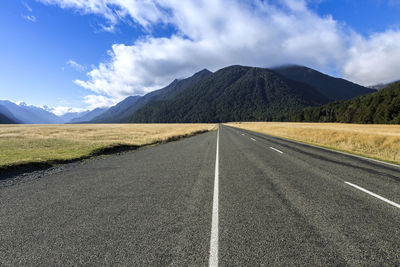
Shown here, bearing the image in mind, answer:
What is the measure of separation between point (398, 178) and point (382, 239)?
206 inches

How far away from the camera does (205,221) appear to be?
141 inches

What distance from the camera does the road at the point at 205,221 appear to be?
2623 millimetres

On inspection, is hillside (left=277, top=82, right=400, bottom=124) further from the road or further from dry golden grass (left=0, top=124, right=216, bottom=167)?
the road

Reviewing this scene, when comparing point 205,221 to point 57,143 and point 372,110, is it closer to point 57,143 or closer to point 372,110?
point 57,143

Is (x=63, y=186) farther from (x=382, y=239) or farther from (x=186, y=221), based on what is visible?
(x=382, y=239)

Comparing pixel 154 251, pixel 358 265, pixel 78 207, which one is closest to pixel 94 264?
pixel 154 251

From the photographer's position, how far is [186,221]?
3596mm

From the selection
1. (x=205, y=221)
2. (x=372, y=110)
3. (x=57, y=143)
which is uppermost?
(x=372, y=110)

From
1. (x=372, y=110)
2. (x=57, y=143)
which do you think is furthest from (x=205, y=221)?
(x=372, y=110)

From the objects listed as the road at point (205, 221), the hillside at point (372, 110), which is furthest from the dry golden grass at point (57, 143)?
the hillside at point (372, 110)

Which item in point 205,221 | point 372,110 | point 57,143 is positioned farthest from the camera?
point 372,110

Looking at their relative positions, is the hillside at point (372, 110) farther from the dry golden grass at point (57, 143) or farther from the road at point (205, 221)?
the road at point (205, 221)

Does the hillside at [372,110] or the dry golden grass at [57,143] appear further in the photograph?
the hillside at [372,110]

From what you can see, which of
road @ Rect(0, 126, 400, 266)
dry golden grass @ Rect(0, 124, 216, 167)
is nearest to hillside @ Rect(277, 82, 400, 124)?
dry golden grass @ Rect(0, 124, 216, 167)
